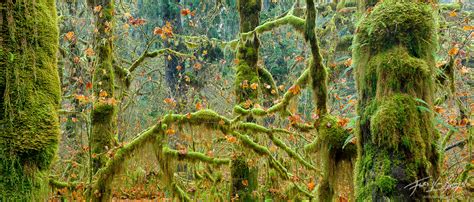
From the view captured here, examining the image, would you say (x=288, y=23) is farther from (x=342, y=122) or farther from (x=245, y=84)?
(x=342, y=122)

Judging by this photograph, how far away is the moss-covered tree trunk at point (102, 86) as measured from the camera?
7848mm

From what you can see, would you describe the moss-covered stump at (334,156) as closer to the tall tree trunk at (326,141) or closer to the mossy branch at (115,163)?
the tall tree trunk at (326,141)

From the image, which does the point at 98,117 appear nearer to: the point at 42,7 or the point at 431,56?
the point at 42,7

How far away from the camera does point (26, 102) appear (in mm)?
3607

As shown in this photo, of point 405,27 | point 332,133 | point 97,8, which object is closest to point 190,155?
point 332,133

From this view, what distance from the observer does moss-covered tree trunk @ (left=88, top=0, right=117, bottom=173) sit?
25.7ft

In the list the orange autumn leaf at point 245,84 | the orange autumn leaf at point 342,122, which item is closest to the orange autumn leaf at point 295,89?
the orange autumn leaf at point 342,122

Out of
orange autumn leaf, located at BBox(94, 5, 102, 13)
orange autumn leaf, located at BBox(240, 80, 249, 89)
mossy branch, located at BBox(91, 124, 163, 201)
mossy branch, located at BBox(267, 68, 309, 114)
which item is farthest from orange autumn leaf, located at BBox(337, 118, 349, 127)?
orange autumn leaf, located at BBox(94, 5, 102, 13)

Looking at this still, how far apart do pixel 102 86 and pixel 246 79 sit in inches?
111

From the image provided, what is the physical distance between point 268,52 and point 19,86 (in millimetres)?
16723

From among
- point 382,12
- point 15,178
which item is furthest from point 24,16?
point 382,12

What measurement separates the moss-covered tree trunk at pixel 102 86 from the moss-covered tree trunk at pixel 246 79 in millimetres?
2463

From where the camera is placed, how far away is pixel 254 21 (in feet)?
28.5

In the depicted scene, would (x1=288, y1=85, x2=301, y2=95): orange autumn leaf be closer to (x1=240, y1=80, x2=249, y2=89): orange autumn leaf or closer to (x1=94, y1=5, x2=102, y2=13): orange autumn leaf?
(x1=240, y1=80, x2=249, y2=89): orange autumn leaf
